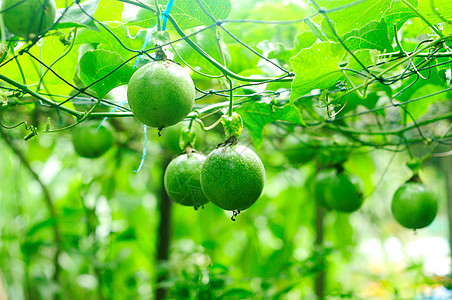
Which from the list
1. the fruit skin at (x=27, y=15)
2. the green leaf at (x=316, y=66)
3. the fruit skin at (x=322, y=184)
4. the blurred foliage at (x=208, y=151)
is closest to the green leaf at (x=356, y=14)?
the blurred foliage at (x=208, y=151)

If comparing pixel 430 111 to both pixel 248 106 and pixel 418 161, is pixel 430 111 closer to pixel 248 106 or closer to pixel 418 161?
pixel 418 161

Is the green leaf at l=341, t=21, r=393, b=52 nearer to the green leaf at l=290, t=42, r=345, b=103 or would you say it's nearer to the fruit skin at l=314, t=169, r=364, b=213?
the green leaf at l=290, t=42, r=345, b=103

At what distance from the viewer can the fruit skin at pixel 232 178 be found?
0.62 meters

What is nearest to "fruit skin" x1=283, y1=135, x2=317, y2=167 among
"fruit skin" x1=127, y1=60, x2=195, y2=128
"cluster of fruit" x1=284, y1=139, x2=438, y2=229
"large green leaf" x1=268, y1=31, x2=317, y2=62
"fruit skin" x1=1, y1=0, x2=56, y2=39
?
"cluster of fruit" x1=284, y1=139, x2=438, y2=229

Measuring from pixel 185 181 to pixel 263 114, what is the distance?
0.27 meters

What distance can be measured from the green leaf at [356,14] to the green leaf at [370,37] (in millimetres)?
51

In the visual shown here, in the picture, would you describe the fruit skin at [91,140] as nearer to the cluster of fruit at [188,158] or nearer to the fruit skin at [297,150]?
the cluster of fruit at [188,158]

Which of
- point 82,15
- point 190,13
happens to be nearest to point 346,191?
point 190,13

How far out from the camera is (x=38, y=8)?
0.51 meters

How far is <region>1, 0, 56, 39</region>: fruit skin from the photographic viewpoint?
1.66 feet

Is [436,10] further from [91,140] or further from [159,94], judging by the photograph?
[91,140]

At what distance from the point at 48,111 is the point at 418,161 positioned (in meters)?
1.12

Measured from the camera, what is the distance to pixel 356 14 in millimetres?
735

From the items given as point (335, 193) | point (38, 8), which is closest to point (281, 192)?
point (335, 193)
